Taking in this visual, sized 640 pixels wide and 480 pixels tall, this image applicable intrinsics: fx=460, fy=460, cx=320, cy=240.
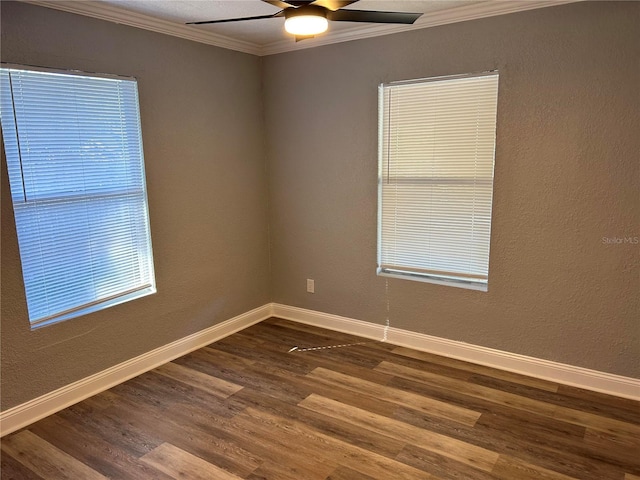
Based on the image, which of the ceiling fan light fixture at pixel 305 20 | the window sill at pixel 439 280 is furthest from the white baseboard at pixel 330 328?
the ceiling fan light fixture at pixel 305 20

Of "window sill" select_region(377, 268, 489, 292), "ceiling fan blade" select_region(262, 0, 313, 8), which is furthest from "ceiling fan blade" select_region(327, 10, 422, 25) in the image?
"window sill" select_region(377, 268, 489, 292)

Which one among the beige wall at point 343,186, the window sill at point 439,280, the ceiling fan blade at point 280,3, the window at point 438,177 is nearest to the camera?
the ceiling fan blade at point 280,3

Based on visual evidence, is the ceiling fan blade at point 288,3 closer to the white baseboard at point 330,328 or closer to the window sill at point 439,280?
the window sill at point 439,280

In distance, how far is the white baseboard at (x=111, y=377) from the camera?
2.66 m

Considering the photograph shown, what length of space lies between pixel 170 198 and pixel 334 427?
6.44ft

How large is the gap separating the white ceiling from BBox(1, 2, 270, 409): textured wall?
0.07m

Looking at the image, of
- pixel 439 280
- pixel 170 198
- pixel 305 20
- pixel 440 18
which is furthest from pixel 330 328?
pixel 305 20

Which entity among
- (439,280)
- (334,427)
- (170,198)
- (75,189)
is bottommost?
(334,427)

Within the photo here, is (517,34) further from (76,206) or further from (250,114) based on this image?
(76,206)

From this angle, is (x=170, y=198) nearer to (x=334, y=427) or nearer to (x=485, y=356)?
(x=334, y=427)

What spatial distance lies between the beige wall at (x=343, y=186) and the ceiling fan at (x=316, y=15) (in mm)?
1234

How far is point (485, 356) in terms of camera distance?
10.9ft

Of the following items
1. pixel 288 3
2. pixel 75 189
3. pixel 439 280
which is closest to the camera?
pixel 288 3

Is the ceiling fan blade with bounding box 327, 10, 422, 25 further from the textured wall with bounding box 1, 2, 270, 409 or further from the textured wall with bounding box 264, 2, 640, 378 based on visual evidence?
the textured wall with bounding box 1, 2, 270, 409
